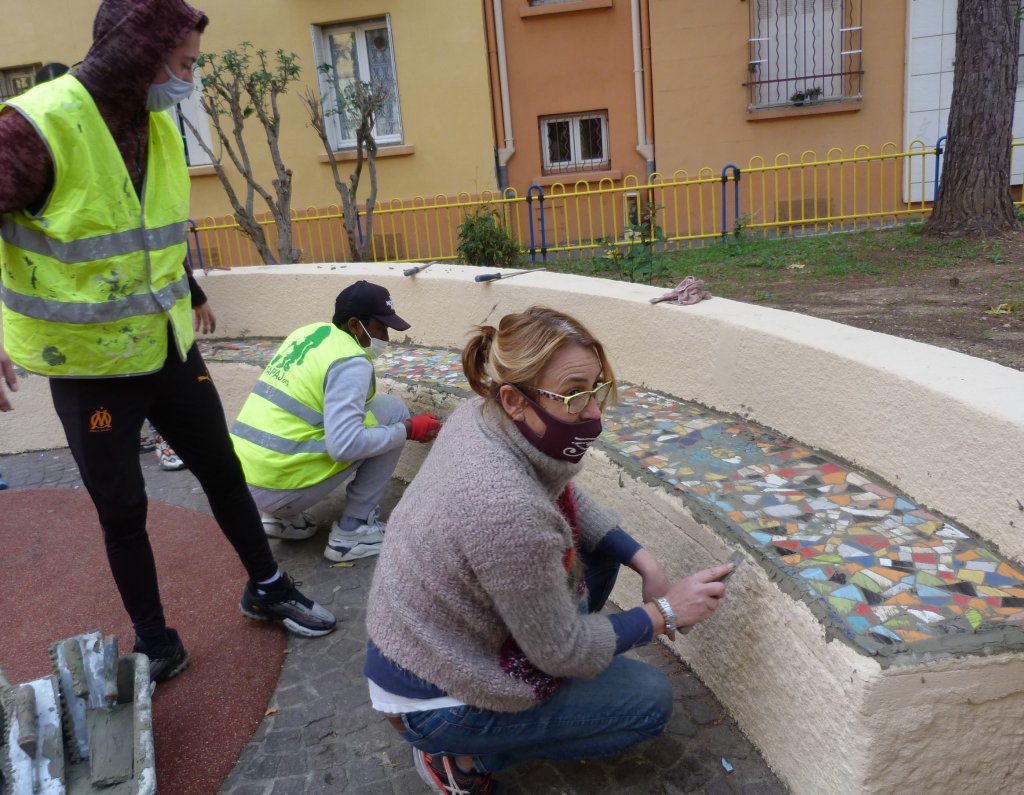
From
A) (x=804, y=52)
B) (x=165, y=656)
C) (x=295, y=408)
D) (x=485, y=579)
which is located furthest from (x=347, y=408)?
(x=804, y=52)

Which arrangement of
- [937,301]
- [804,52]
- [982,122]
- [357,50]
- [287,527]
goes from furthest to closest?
[357,50] → [804,52] → [982,122] → [937,301] → [287,527]

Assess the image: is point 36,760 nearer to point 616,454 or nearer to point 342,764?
point 342,764

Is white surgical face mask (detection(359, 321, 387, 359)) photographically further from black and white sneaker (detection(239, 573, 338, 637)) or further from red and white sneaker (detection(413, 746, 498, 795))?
red and white sneaker (detection(413, 746, 498, 795))

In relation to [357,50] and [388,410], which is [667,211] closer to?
[357,50]

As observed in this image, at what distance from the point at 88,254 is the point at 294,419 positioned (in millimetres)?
1310

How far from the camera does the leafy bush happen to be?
958cm

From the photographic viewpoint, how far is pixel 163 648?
8.83 feet

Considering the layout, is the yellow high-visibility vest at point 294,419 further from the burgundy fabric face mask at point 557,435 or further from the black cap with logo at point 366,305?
the burgundy fabric face mask at point 557,435

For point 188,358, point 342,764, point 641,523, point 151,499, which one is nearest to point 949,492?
point 641,523

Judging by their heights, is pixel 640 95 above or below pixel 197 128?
below

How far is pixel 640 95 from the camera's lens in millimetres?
10883

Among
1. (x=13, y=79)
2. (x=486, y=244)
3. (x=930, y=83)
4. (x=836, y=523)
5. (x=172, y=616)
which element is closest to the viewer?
(x=836, y=523)

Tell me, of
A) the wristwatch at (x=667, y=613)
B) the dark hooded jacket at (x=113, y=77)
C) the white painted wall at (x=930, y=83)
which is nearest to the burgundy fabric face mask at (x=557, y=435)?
the wristwatch at (x=667, y=613)

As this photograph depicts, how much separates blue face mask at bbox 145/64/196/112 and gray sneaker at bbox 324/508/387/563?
1.82 m
